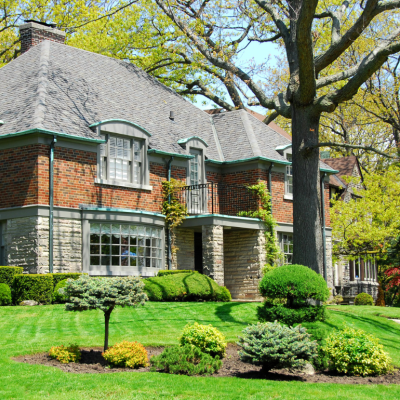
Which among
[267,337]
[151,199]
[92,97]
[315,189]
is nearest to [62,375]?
[267,337]

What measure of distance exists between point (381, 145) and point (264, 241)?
70.9 ft

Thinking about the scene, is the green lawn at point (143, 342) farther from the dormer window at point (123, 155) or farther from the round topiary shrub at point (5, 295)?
the dormer window at point (123, 155)

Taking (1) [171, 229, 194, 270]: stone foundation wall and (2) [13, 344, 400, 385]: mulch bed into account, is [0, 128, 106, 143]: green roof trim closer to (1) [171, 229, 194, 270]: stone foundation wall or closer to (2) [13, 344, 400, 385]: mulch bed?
(1) [171, 229, 194, 270]: stone foundation wall

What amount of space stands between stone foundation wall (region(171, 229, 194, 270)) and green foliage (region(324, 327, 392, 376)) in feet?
38.9

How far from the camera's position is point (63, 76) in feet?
67.8

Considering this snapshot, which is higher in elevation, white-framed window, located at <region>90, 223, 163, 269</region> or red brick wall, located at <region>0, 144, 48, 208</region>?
red brick wall, located at <region>0, 144, 48, 208</region>

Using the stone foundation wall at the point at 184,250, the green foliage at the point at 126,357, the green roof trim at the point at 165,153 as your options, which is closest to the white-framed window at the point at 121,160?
the green roof trim at the point at 165,153

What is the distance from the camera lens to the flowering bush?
30.7 feet

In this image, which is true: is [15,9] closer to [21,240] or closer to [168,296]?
[21,240]

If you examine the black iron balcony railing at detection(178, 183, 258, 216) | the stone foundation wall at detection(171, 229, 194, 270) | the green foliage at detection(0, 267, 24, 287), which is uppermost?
the black iron balcony railing at detection(178, 183, 258, 216)

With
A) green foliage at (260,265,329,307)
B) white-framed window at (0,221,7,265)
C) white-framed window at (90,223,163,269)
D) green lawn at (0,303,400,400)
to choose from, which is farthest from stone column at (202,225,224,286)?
green foliage at (260,265,329,307)

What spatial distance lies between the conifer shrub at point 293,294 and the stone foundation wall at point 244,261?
37.1 ft

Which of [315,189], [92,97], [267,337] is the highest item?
[92,97]

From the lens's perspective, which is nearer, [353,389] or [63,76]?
[353,389]
